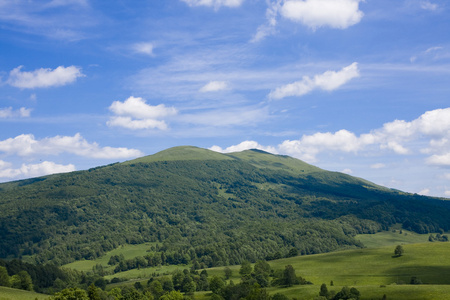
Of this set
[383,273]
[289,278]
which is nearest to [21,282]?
[289,278]

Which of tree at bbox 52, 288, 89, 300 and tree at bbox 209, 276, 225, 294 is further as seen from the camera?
tree at bbox 209, 276, 225, 294

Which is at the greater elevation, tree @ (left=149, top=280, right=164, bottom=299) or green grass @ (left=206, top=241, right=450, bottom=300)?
green grass @ (left=206, top=241, right=450, bottom=300)

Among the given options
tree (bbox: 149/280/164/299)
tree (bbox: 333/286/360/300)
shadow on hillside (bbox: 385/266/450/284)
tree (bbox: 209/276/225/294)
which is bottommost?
tree (bbox: 149/280/164/299)

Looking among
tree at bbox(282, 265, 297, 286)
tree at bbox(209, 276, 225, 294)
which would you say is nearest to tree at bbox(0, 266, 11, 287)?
tree at bbox(209, 276, 225, 294)

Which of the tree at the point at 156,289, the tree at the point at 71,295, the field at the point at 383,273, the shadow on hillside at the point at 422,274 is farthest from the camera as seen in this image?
the tree at the point at 156,289

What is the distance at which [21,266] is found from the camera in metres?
171

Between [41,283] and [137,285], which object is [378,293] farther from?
[41,283]

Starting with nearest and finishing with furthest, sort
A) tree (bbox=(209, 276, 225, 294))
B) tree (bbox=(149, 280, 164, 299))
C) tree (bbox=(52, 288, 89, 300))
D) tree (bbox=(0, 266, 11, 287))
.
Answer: tree (bbox=(52, 288, 89, 300))
tree (bbox=(0, 266, 11, 287))
tree (bbox=(209, 276, 225, 294))
tree (bbox=(149, 280, 164, 299))

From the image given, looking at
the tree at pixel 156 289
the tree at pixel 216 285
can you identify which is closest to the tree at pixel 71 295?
the tree at pixel 156 289

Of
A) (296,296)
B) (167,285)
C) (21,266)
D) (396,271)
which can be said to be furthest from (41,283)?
(396,271)

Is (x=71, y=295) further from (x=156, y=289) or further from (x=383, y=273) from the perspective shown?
(x=383, y=273)

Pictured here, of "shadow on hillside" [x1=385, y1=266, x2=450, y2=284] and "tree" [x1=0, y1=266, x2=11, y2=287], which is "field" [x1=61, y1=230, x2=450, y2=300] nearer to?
"shadow on hillside" [x1=385, y1=266, x2=450, y2=284]

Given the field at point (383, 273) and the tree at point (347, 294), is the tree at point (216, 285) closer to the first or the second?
the field at point (383, 273)

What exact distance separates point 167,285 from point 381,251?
11440 centimetres
